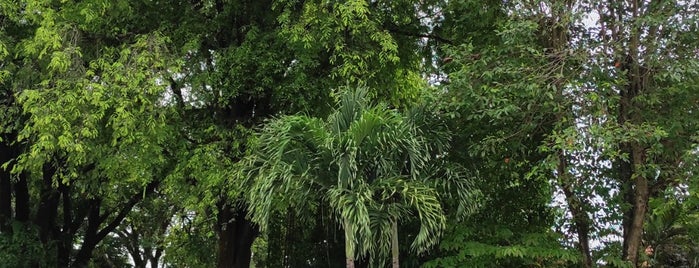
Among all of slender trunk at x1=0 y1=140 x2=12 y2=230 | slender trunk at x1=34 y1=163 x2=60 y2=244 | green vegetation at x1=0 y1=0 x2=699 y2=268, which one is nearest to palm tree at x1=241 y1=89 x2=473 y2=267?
green vegetation at x1=0 y1=0 x2=699 y2=268

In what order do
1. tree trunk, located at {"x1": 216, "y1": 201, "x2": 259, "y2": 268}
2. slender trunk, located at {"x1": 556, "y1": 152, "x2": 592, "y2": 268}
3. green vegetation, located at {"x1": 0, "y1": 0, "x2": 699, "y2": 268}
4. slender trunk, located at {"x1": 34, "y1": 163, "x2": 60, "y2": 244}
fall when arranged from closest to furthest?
1. green vegetation, located at {"x1": 0, "y1": 0, "x2": 699, "y2": 268}
2. slender trunk, located at {"x1": 556, "y1": 152, "x2": 592, "y2": 268}
3. tree trunk, located at {"x1": 216, "y1": 201, "x2": 259, "y2": 268}
4. slender trunk, located at {"x1": 34, "y1": 163, "x2": 60, "y2": 244}

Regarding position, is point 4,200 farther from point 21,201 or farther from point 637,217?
point 637,217

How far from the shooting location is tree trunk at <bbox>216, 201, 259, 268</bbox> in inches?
442

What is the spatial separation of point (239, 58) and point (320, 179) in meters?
2.78

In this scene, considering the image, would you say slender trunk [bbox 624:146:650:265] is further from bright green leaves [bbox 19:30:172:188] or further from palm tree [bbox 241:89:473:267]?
bright green leaves [bbox 19:30:172:188]

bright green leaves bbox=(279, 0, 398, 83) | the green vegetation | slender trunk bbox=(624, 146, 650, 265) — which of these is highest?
bright green leaves bbox=(279, 0, 398, 83)

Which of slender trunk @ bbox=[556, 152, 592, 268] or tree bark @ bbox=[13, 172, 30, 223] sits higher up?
tree bark @ bbox=[13, 172, 30, 223]

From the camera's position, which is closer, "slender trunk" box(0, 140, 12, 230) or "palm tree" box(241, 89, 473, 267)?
"palm tree" box(241, 89, 473, 267)

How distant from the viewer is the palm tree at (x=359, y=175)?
23.1 feet

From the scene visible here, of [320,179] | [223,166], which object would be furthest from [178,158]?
[320,179]

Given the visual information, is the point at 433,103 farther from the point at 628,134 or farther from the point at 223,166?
the point at 223,166

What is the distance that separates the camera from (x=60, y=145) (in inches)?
304

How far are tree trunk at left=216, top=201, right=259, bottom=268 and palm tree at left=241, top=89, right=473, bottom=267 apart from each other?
3564mm

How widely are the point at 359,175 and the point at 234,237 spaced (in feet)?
17.1
